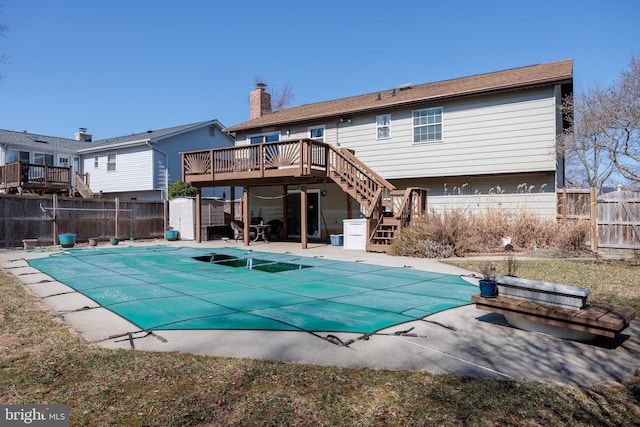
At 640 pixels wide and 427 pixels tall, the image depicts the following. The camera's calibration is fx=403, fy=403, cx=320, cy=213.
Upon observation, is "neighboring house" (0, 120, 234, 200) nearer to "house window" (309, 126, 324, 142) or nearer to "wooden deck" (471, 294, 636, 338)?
"house window" (309, 126, 324, 142)

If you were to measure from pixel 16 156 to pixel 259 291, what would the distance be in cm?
2410

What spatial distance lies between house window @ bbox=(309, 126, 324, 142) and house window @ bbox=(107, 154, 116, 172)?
1401 cm

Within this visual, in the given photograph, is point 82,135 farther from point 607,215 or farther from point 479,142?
point 607,215

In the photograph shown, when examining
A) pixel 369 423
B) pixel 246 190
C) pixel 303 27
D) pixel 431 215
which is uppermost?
pixel 303 27

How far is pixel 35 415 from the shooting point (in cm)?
249

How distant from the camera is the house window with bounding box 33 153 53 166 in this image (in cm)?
2425

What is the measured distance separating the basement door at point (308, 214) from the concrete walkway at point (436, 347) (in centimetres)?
1255

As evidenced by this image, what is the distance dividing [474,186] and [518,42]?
9.04 meters

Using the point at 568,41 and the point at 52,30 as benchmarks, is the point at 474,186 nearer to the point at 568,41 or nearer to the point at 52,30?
the point at 568,41

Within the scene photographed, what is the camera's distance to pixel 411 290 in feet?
21.6

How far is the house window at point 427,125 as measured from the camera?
14258 mm

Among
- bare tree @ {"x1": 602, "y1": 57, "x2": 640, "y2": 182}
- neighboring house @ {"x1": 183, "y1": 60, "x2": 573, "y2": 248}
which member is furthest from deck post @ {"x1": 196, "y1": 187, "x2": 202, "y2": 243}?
bare tree @ {"x1": 602, "y1": 57, "x2": 640, "y2": 182}

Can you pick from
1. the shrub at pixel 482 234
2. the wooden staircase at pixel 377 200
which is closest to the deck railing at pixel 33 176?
the wooden staircase at pixel 377 200

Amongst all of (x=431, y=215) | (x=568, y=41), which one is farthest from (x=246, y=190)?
(x=568, y=41)
